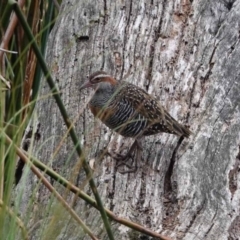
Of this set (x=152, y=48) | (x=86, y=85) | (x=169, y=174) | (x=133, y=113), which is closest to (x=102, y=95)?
(x=86, y=85)

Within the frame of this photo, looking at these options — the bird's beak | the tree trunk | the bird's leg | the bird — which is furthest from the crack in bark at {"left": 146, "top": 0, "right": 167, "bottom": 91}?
the bird's leg

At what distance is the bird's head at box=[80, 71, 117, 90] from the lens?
14.3 ft

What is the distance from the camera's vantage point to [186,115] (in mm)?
4301

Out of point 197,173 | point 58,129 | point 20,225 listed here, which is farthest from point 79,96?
point 20,225

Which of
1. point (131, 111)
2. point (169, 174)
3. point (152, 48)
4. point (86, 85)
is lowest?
point (169, 174)

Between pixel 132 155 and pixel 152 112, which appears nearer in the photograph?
pixel 132 155

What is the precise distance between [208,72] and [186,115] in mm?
334

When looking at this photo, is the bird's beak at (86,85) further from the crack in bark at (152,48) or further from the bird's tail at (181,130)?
the bird's tail at (181,130)

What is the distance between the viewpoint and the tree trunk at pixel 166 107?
11.3ft

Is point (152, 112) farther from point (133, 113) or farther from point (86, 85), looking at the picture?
point (86, 85)

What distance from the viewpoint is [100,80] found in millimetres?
4367

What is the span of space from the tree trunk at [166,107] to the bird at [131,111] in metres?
0.08

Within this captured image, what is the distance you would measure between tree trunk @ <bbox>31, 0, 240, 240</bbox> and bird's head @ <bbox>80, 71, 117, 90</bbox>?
0.09m

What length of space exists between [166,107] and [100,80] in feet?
1.34
